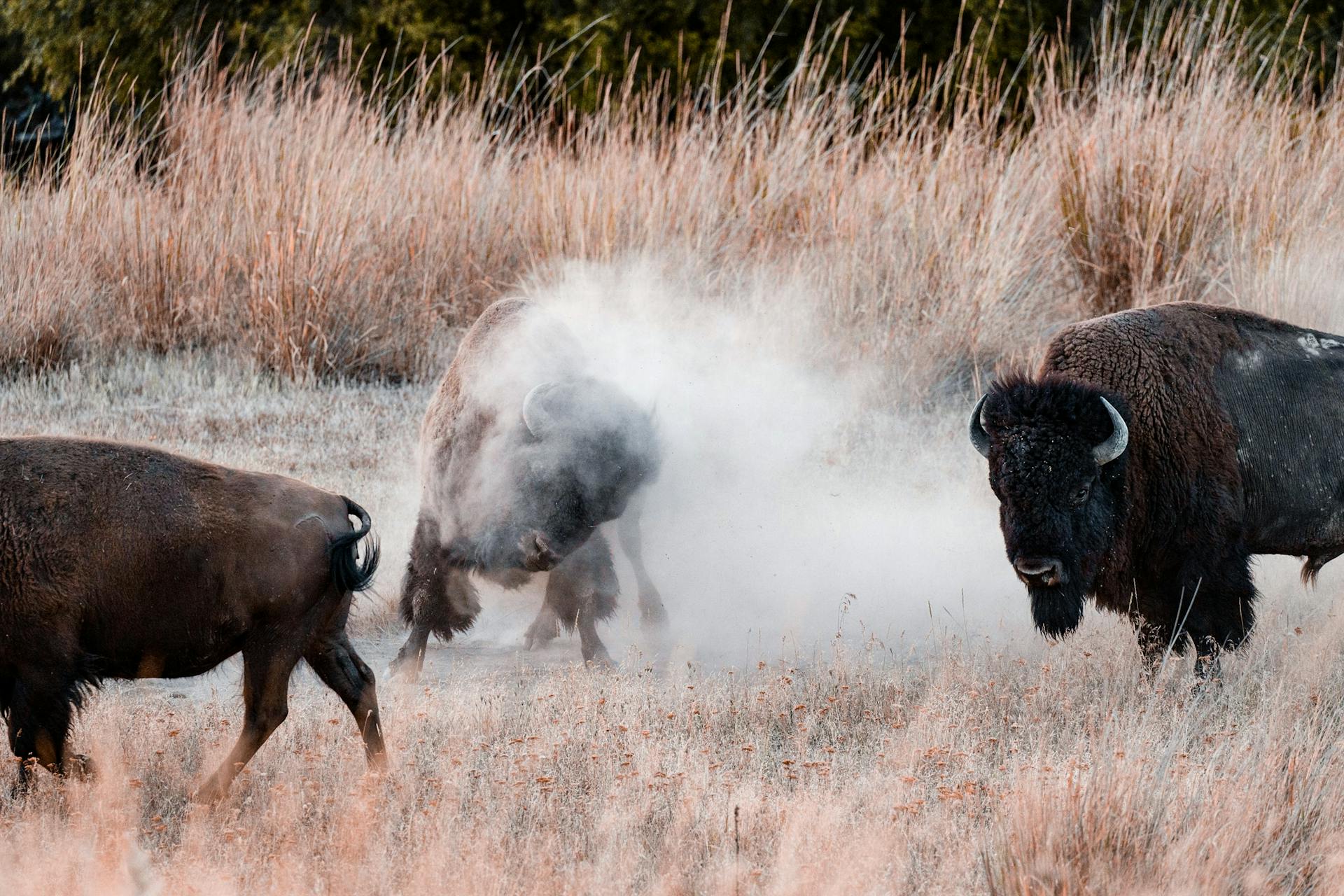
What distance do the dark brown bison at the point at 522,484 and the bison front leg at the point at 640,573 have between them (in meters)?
0.58

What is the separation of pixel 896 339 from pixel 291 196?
16.8ft

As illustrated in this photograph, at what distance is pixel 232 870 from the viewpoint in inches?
162

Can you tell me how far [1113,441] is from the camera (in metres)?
5.56

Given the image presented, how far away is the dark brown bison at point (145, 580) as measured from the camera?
456 centimetres

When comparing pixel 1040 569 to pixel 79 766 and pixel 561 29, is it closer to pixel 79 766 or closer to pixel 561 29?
pixel 79 766

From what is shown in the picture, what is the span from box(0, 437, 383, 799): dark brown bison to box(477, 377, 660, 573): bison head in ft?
5.70

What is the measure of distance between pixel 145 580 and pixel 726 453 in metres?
5.83

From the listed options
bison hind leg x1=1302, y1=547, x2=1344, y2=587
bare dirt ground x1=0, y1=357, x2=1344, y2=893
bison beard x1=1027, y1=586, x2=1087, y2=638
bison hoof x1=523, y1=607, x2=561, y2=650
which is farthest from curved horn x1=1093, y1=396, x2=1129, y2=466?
bison hoof x1=523, y1=607, x2=561, y2=650

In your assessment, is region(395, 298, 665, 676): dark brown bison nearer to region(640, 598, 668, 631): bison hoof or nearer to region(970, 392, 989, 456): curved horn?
region(640, 598, 668, 631): bison hoof

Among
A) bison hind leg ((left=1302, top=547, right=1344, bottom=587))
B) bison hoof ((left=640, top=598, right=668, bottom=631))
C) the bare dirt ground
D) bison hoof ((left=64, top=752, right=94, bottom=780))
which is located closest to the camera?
the bare dirt ground

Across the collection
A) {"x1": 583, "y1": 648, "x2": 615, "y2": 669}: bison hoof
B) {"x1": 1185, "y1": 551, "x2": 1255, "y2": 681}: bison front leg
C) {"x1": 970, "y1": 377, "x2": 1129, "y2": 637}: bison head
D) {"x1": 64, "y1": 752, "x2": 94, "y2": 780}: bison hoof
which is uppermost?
{"x1": 970, "y1": 377, "x2": 1129, "y2": 637}: bison head

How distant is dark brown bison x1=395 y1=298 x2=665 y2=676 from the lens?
6602 millimetres

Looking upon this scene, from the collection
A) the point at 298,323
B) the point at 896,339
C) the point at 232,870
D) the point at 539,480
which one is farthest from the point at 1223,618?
the point at 298,323

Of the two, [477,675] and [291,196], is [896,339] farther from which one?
[477,675]
